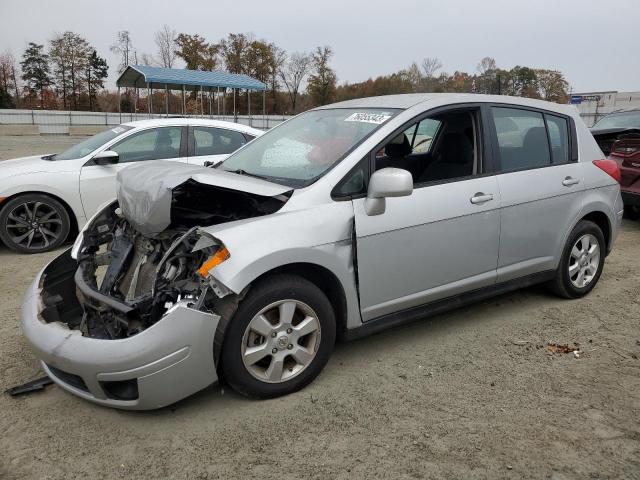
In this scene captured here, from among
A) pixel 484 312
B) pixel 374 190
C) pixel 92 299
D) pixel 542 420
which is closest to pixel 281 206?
pixel 374 190

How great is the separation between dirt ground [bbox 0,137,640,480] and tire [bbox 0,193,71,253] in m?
2.51

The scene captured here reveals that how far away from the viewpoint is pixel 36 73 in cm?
5434

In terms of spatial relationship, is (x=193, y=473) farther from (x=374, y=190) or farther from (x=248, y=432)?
(x=374, y=190)

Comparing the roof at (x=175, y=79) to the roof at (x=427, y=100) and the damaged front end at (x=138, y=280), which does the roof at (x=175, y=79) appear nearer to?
the roof at (x=427, y=100)

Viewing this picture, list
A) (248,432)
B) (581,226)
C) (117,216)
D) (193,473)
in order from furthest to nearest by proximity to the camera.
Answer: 1. (581,226)
2. (117,216)
3. (248,432)
4. (193,473)

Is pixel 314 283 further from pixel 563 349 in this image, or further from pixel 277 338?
pixel 563 349

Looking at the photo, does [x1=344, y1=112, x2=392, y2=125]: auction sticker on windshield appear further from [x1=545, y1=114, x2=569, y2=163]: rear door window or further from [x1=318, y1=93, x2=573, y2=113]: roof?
[x1=545, y1=114, x2=569, y2=163]: rear door window

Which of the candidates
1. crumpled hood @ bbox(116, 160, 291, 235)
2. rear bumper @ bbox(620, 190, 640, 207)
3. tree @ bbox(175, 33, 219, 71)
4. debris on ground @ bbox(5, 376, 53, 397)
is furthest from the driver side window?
tree @ bbox(175, 33, 219, 71)

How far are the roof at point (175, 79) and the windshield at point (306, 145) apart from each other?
23770 millimetres

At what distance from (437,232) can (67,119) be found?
117ft

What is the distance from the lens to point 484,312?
4367 millimetres

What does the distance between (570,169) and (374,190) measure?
214cm

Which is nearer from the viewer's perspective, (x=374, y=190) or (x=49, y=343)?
(x=49, y=343)

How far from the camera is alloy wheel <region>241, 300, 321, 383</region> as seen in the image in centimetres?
285
